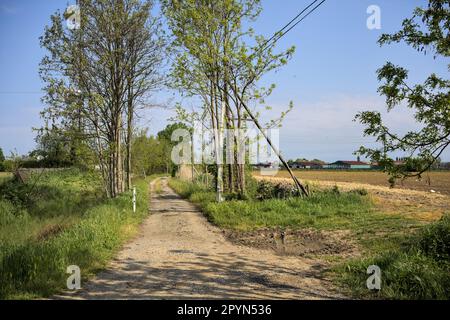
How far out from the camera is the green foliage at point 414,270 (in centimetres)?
651

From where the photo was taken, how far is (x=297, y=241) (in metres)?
11.2

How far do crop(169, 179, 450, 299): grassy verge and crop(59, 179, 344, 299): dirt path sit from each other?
29.9 inches

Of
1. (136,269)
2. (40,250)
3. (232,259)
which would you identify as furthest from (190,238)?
(40,250)

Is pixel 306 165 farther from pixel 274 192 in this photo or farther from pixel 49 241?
pixel 49 241

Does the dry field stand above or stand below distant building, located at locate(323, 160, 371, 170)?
below

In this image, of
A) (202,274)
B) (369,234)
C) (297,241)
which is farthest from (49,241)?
(369,234)

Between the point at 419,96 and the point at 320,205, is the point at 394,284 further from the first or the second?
the point at 320,205

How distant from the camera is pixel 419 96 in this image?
7.05 meters

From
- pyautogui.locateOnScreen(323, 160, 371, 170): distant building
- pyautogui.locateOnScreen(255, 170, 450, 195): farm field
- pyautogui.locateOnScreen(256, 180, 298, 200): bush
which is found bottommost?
pyautogui.locateOnScreen(255, 170, 450, 195): farm field

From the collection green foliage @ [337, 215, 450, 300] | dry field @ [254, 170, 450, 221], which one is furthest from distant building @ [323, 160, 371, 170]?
green foliage @ [337, 215, 450, 300]

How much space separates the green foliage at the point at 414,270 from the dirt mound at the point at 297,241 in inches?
58.8

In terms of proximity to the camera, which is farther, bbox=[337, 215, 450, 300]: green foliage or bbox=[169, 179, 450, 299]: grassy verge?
bbox=[169, 179, 450, 299]: grassy verge

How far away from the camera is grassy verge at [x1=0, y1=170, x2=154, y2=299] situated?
6984mm

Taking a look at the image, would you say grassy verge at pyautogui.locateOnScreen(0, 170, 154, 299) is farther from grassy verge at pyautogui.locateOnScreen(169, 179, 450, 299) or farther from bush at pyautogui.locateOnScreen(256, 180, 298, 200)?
bush at pyautogui.locateOnScreen(256, 180, 298, 200)
